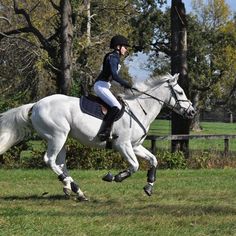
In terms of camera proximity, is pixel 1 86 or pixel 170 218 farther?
pixel 1 86

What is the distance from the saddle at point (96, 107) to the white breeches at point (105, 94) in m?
0.08

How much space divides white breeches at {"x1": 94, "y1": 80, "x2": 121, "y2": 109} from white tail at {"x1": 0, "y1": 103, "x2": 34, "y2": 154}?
151cm

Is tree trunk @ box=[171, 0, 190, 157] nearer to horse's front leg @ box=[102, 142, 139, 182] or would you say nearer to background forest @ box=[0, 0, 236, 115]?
background forest @ box=[0, 0, 236, 115]

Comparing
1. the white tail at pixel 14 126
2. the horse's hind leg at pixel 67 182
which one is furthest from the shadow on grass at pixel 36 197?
the white tail at pixel 14 126

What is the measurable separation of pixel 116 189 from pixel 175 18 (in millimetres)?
12138

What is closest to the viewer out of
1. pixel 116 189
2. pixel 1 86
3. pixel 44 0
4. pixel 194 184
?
pixel 116 189

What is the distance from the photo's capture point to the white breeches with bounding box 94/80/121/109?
10570 mm

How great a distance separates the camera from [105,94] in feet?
34.9

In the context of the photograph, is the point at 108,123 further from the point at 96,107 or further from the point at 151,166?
the point at 151,166

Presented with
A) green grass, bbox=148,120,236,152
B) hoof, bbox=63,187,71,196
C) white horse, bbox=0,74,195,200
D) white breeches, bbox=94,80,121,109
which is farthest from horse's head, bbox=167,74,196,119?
green grass, bbox=148,120,236,152

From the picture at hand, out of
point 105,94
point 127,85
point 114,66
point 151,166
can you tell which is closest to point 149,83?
point 127,85

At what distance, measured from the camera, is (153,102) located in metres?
11.3

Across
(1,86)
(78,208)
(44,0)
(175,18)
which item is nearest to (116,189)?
Result: (78,208)

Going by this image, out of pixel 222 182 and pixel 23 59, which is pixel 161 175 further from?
pixel 23 59
